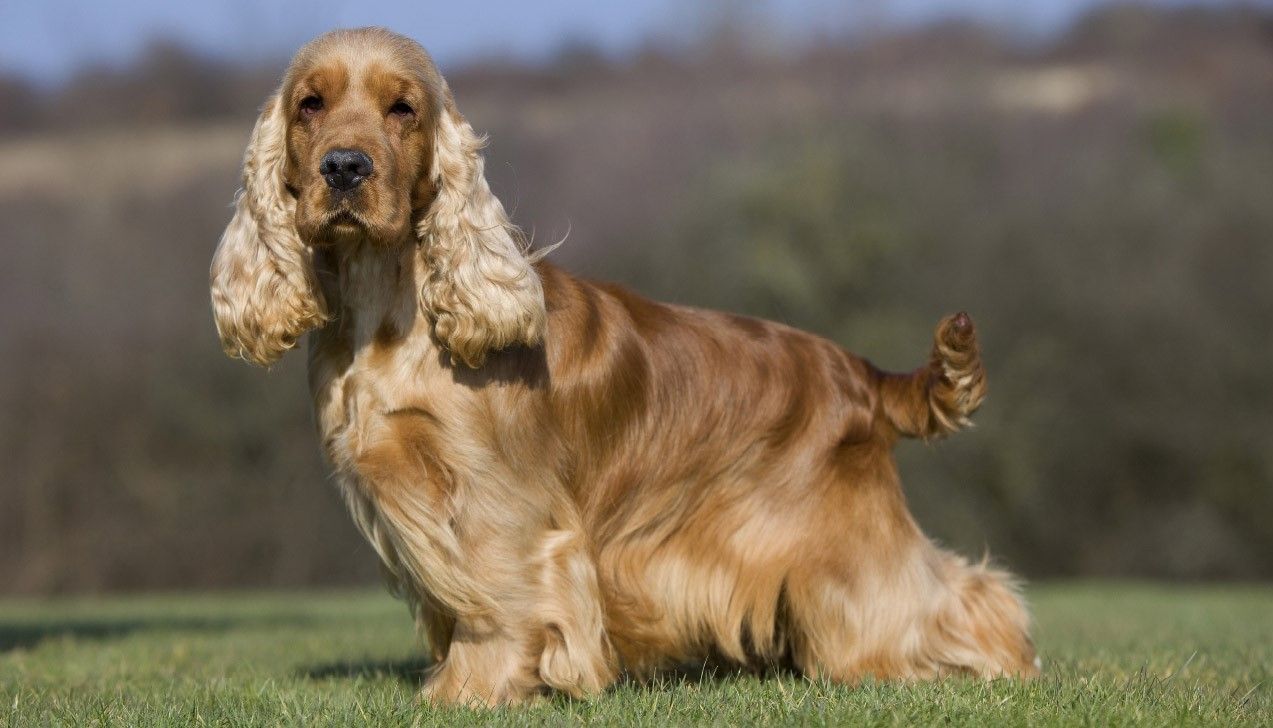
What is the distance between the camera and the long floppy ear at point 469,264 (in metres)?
4.11

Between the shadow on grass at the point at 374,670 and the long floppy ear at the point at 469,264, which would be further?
the shadow on grass at the point at 374,670

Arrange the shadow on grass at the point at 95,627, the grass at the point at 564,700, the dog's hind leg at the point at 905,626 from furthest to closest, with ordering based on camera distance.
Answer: the shadow on grass at the point at 95,627 < the dog's hind leg at the point at 905,626 < the grass at the point at 564,700

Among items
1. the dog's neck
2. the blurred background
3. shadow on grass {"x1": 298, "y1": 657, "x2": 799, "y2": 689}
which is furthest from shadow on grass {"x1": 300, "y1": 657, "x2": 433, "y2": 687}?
the blurred background

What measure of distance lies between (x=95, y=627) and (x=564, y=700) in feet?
18.2

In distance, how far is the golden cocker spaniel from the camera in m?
4.16

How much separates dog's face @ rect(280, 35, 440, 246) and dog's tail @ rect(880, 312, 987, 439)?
1750 mm

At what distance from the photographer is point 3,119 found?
26.7 metres

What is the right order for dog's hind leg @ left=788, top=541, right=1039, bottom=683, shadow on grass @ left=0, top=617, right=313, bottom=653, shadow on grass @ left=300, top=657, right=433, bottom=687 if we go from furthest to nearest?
shadow on grass @ left=0, top=617, right=313, bottom=653 < shadow on grass @ left=300, top=657, right=433, bottom=687 < dog's hind leg @ left=788, top=541, right=1039, bottom=683

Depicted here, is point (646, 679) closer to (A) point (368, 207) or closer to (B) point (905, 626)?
(B) point (905, 626)

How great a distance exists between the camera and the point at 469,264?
4164mm

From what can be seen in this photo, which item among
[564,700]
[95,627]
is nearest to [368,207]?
[564,700]

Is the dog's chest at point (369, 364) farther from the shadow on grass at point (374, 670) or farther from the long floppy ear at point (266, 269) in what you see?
the shadow on grass at point (374, 670)

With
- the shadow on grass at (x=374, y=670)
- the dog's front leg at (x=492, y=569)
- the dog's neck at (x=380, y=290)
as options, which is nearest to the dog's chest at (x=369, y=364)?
the dog's neck at (x=380, y=290)

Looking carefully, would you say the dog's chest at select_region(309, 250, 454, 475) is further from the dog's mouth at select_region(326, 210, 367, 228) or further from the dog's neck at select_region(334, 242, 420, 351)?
the dog's mouth at select_region(326, 210, 367, 228)
